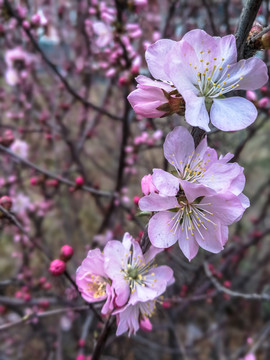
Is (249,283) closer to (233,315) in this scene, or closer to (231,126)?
(233,315)

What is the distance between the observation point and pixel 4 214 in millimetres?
1201

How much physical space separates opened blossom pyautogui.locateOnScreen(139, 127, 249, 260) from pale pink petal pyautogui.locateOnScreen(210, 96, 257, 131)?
0.26ft

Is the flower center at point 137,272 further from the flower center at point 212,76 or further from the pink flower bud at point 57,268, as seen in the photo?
the flower center at point 212,76

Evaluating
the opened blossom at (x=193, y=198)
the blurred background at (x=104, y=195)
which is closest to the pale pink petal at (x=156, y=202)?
the opened blossom at (x=193, y=198)

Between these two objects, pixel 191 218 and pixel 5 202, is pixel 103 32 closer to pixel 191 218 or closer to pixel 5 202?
pixel 5 202

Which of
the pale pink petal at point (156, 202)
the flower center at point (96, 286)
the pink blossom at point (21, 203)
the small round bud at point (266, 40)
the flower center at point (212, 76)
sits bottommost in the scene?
the pink blossom at point (21, 203)

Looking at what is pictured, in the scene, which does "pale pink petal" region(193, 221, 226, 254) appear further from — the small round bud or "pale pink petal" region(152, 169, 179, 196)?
the small round bud

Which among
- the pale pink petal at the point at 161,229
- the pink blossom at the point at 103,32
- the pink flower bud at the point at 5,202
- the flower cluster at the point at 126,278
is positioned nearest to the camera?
the pale pink petal at the point at 161,229

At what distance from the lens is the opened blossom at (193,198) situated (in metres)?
0.80

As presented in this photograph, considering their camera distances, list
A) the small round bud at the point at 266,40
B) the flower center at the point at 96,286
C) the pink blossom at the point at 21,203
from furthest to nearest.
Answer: the pink blossom at the point at 21,203 → the flower center at the point at 96,286 → the small round bud at the point at 266,40

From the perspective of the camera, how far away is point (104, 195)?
6.81 ft

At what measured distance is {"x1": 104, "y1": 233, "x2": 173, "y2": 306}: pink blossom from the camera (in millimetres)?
944

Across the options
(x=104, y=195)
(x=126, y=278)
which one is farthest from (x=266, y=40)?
(x=104, y=195)

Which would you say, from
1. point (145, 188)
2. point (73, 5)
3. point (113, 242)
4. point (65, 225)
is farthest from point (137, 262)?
point (73, 5)
